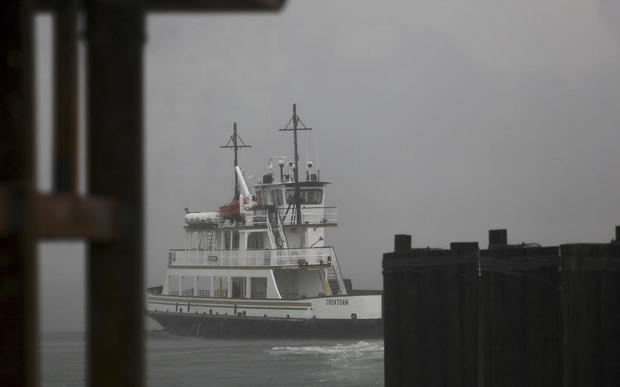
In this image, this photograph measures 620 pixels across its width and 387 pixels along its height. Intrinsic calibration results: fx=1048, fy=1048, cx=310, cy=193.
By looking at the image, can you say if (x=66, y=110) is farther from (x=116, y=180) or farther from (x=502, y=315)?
(x=502, y=315)

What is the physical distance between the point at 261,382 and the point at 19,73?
27348 millimetres

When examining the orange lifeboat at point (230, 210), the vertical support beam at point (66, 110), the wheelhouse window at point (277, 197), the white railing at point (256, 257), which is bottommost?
the white railing at point (256, 257)

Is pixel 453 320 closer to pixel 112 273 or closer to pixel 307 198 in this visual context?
pixel 112 273

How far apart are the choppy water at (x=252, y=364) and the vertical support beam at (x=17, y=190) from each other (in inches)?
990

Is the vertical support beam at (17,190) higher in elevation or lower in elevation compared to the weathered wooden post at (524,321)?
higher

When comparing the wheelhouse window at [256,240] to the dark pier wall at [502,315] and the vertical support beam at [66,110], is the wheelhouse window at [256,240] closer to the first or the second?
the dark pier wall at [502,315]

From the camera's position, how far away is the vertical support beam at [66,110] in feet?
8.69

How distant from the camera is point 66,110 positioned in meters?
2.65

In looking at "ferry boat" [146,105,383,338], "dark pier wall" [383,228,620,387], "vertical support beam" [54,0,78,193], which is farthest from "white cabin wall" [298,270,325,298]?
"vertical support beam" [54,0,78,193]

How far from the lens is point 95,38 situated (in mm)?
2801

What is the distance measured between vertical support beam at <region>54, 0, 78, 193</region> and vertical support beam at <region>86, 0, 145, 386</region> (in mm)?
93

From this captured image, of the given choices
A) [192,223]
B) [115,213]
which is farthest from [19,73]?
[192,223]

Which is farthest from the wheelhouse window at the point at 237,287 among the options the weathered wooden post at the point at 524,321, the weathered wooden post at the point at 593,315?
the weathered wooden post at the point at 593,315

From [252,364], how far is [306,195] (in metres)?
9.10
